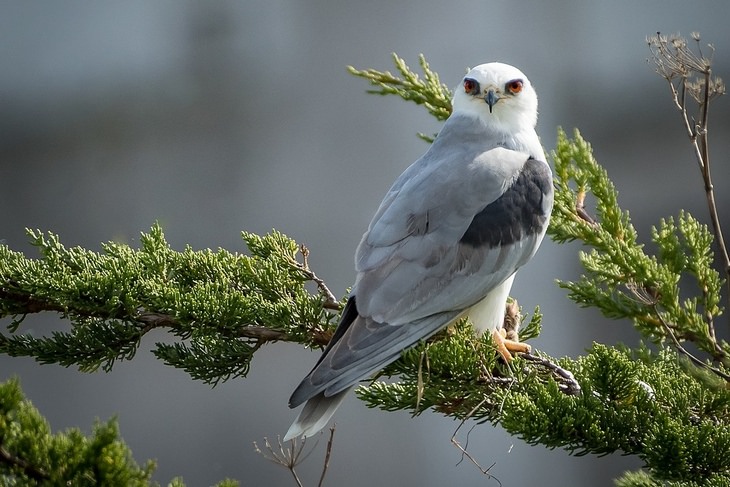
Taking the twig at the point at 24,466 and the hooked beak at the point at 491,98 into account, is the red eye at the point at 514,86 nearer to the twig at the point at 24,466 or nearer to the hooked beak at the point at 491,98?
the hooked beak at the point at 491,98

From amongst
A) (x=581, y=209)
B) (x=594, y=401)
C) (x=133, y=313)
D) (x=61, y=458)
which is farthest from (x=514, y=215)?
(x=61, y=458)

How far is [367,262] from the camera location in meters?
2.85

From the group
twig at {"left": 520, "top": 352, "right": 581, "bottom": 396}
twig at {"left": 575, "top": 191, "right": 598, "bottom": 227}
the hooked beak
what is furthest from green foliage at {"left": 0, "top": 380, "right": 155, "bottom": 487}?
Answer: the hooked beak

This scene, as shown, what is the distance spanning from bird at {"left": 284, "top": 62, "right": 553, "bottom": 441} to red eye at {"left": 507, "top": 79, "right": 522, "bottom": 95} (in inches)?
5.6

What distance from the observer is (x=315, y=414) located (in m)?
2.53

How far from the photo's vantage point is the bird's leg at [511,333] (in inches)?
113

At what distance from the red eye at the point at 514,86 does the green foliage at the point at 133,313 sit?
4.41 feet

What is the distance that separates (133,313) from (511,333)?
128 centimetres

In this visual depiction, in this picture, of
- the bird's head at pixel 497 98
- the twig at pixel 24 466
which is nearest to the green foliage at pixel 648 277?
the bird's head at pixel 497 98

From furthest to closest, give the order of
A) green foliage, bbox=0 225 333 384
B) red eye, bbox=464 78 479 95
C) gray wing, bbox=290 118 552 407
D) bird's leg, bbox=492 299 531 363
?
1. red eye, bbox=464 78 479 95
2. bird's leg, bbox=492 299 531 363
3. gray wing, bbox=290 118 552 407
4. green foliage, bbox=0 225 333 384

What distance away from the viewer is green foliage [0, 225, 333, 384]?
2.46m

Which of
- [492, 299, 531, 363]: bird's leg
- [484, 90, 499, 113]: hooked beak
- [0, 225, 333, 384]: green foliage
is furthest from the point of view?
[484, 90, 499, 113]: hooked beak

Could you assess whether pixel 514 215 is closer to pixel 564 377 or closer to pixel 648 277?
pixel 564 377

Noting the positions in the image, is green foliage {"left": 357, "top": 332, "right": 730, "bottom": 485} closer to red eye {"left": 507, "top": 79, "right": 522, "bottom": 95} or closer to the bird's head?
the bird's head
